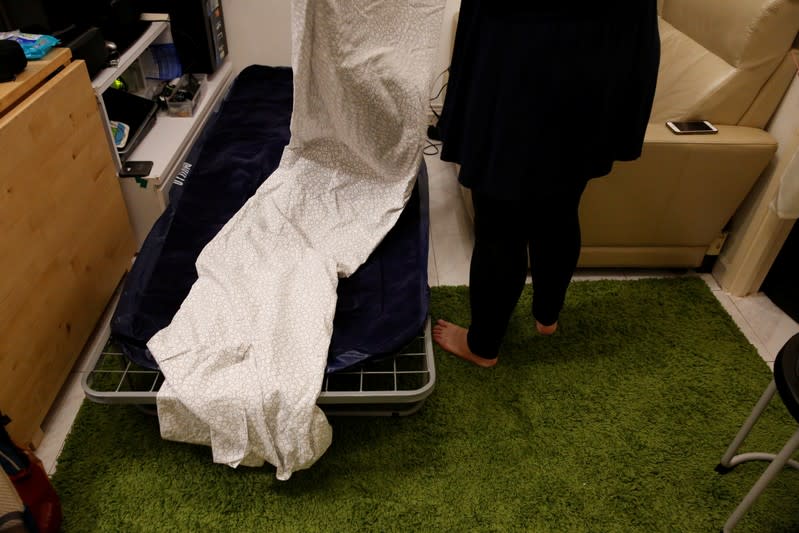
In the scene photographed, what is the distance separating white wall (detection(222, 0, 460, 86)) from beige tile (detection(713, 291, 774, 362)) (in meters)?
1.56

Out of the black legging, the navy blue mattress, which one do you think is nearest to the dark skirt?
the black legging

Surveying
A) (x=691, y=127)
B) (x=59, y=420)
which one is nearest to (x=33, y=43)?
(x=59, y=420)

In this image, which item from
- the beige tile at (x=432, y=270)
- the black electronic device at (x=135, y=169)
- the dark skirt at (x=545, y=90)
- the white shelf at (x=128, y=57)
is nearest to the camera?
the dark skirt at (x=545, y=90)

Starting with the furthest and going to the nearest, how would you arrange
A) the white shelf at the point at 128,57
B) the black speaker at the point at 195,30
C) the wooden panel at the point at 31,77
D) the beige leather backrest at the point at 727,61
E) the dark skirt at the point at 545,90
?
the black speaker at the point at 195,30
the white shelf at the point at 128,57
the beige leather backrest at the point at 727,61
the wooden panel at the point at 31,77
the dark skirt at the point at 545,90

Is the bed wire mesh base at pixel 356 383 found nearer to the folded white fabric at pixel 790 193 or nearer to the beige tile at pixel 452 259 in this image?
the beige tile at pixel 452 259

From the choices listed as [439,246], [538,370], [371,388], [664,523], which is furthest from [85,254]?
[664,523]

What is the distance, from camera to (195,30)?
2359mm

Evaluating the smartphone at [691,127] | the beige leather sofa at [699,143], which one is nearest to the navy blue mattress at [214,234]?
the beige leather sofa at [699,143]

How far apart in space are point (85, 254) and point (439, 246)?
114 cm

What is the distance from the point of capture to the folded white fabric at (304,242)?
49.5 inches

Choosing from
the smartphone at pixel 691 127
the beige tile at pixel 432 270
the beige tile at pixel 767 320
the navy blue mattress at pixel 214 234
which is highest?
the smartphone at pixel 691 127

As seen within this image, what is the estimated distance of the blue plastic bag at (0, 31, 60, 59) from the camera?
1.39 metres

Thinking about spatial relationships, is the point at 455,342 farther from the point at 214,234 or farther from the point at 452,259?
the point at 214,234

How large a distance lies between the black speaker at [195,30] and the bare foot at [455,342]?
1.59 metres
